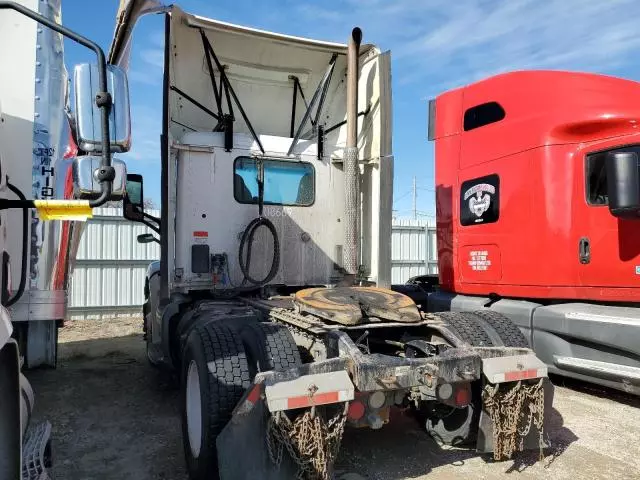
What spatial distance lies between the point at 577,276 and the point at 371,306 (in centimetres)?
290

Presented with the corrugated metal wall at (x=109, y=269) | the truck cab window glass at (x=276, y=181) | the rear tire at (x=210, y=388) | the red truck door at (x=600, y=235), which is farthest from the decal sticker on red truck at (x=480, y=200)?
the corrugated metal wall at (x=109, y=269)

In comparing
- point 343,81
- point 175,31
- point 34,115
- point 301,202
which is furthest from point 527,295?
point 34,115

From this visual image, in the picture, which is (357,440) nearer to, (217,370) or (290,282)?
(217,370)

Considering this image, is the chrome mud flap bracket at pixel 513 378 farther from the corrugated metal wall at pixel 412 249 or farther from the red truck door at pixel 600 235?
the corrugated metal wall at pixel 412 249

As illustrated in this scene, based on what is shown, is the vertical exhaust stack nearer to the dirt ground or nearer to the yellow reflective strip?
the dirt ground

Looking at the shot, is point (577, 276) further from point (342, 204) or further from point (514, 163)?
point (342, 204)

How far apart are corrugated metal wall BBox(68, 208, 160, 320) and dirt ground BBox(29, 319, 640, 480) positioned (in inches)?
224

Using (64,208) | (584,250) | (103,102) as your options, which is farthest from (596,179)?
(64,208)

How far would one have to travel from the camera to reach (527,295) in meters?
5.80

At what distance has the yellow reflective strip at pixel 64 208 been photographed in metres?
2.10

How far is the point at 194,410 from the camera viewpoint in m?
3.54

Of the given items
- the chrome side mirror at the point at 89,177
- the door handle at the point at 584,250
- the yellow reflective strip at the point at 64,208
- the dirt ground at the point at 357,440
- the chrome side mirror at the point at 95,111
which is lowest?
the dirt ground at the point at 357,440

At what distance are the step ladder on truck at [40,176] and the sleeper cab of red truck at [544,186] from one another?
4432 millimetres

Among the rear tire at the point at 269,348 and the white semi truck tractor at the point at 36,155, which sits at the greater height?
the white semi truck tractor at the point at 36,155
